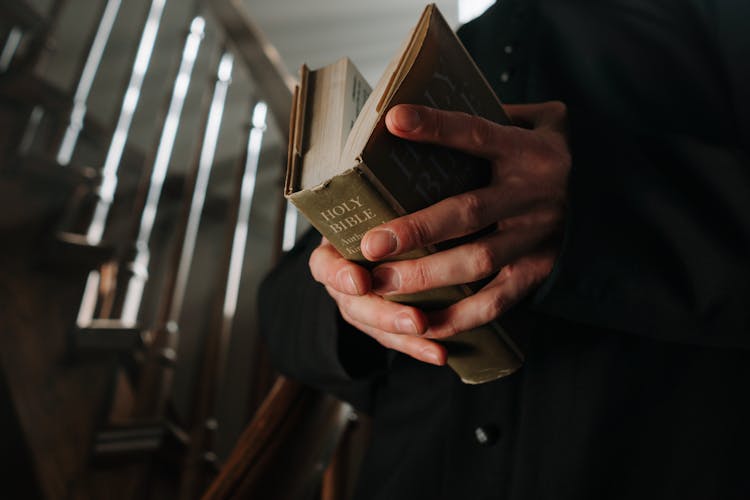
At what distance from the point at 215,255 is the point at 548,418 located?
6.88 feet

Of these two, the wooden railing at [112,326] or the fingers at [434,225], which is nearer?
the fingers at [434,225]

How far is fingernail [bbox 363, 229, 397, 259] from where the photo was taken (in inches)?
12.9

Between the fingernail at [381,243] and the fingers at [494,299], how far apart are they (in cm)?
11

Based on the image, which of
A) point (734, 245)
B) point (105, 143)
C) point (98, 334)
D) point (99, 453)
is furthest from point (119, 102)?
point (734, 245)

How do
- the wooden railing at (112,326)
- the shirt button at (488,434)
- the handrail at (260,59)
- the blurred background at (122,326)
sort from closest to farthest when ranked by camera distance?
1. the shirt button at (488,434)
2. the wooden railing at (112,326)
3. the blurred background at (122,326)
4. the handrail at (260,59)

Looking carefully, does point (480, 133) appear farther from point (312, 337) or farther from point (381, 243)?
point (312, 337)

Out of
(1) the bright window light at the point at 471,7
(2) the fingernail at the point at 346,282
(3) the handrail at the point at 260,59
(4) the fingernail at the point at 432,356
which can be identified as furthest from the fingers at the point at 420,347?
(1) the bright window light at the point at 471,7

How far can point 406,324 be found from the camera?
1.33ft

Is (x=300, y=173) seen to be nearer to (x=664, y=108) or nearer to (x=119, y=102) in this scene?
(x=664, y=108)

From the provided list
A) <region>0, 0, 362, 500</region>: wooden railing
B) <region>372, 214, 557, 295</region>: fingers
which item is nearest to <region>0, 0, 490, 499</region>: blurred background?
<region>0, 0, 362, 500</region>: wooden railing

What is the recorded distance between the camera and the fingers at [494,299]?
39 cm

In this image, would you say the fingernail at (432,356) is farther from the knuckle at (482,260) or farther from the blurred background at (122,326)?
the blurred background at (122,326)

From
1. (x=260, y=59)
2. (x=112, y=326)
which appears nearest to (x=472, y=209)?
(x=112, y=326)

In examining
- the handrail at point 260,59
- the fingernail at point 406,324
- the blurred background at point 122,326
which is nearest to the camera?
the fingernail at point 406,324
